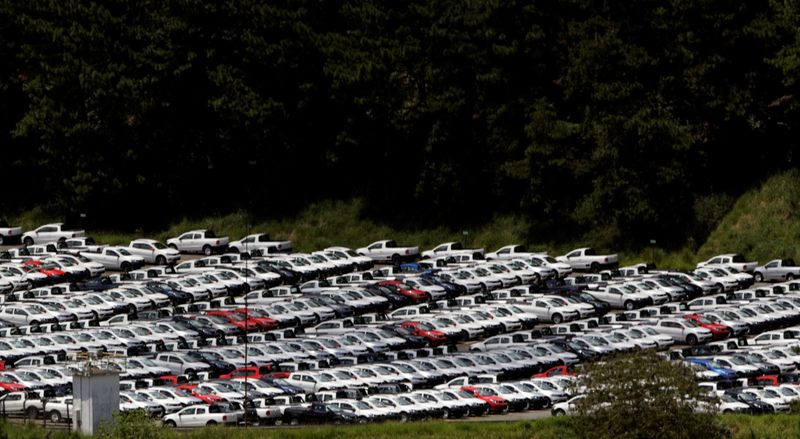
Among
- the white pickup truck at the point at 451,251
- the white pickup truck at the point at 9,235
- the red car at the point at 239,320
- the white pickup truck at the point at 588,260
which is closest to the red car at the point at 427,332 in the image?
the red car at the point at 239,320

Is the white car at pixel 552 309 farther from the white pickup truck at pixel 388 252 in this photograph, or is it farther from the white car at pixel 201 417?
the white car at pixel 201 417

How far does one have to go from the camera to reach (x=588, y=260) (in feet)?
366

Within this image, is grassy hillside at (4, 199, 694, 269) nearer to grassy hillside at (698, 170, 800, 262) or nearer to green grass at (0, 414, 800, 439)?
grassy hillside at (698, 170, 800, 262)

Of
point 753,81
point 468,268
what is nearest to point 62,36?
point 468,268

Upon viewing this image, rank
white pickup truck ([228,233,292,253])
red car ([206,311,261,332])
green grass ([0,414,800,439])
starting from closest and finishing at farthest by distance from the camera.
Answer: green grass ([0,414,800,439]), red car ([206,311,261,332]), white pickup truck ([228,233,292,253])

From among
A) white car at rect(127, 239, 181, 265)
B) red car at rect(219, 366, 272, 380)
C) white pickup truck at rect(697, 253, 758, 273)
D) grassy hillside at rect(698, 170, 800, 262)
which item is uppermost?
grassy hillside at rect(698, 170, 800, 262)

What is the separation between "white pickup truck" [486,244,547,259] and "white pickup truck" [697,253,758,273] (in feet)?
32.9

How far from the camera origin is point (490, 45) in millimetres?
119188

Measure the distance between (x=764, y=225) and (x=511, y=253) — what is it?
47.5 feet

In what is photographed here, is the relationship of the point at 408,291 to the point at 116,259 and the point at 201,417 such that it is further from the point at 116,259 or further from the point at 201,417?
the point at 201,417

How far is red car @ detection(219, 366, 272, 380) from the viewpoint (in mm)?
82875

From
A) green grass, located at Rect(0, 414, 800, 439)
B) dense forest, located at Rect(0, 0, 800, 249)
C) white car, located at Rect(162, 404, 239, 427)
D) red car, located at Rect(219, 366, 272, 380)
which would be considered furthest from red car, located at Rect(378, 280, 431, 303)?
green grass, located at Rect(0, 414, 800, 439)

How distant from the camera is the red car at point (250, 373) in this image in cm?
8288

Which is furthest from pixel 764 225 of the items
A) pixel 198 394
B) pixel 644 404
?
pixel 644 404
